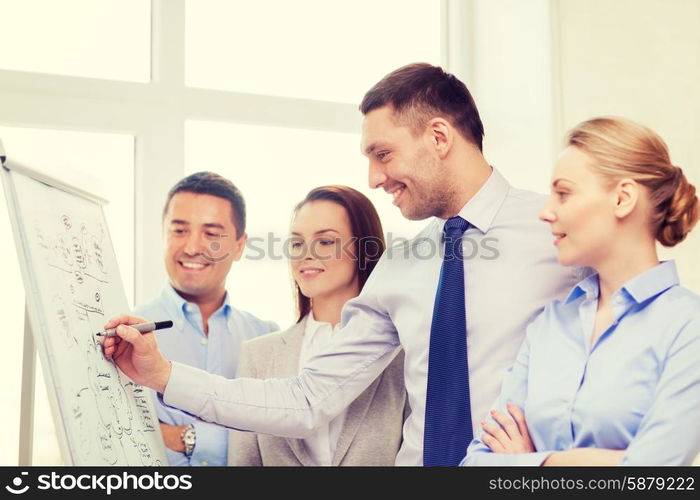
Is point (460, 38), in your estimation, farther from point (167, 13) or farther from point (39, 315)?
point (39, 315)

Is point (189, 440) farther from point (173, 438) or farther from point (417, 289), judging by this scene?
point (417, 289)

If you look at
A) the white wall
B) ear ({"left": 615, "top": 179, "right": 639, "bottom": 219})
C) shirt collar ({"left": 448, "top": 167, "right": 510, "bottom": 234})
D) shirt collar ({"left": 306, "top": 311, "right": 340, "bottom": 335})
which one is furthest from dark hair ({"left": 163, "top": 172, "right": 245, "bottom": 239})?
ear ({"left": 615, "top": 179, "right": 639, "bottom": 219})

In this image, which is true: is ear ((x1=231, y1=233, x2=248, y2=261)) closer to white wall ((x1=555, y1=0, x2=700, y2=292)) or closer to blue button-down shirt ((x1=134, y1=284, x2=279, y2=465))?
blue button-down shirt ((x1=134, y1=284, x2=279, y2=465))

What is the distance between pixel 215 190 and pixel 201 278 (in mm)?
308

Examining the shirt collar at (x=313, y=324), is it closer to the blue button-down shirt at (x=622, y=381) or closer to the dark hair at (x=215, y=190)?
the dark hair at (x=215, y=190)

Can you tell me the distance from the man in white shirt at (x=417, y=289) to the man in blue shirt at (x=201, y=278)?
553 mm

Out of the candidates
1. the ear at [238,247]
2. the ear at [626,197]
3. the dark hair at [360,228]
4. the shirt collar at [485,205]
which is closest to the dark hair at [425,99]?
the shirt collar at [485,205]

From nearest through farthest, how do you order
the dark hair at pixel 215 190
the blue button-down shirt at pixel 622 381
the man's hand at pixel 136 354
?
the blue button-down shirt at pixel 622 381 < the man's hand at pixel 136 354 < the dark hair at pixel 215 190

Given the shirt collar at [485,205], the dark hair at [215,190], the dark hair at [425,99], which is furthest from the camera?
the dark hair at [215,190]

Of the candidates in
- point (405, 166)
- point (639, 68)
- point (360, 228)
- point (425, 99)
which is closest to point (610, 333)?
point (405, 166)

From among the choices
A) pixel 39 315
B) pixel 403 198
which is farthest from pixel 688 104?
pixel 39 315

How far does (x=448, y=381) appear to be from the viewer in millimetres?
1853

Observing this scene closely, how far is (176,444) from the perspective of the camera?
2.27m

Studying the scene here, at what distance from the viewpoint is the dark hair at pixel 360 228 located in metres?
2.33
